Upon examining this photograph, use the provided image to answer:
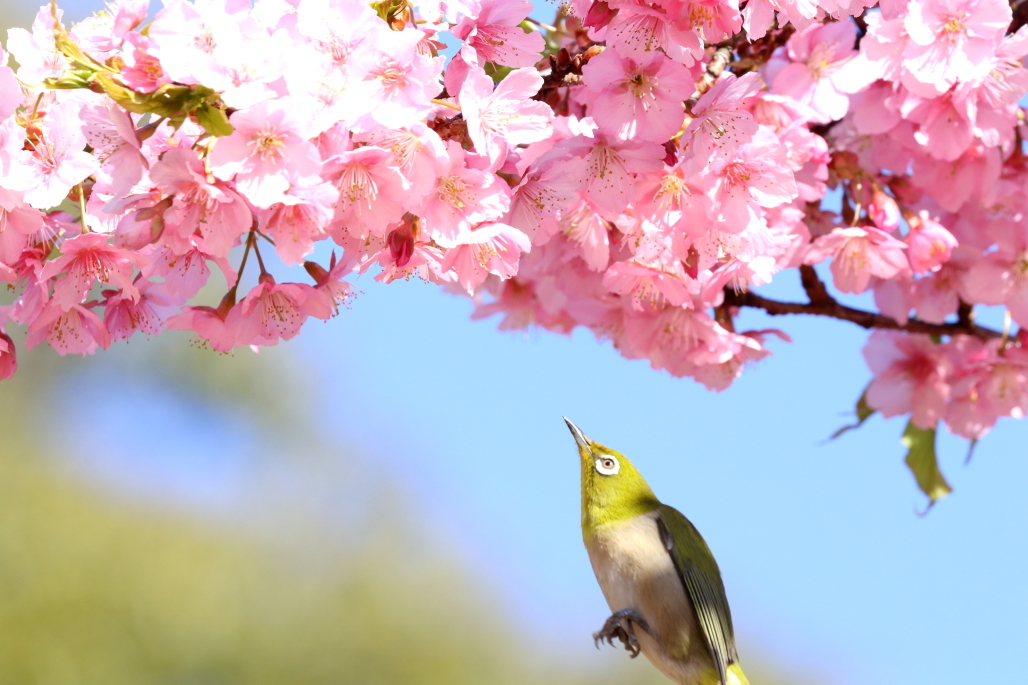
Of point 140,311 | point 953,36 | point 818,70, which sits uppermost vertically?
point 953,36

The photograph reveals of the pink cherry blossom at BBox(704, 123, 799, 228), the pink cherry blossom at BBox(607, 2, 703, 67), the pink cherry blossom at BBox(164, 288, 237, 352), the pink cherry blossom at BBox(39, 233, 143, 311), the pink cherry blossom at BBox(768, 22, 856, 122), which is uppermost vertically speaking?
the pink cherry blossom at BBox(768, 22, 856, 122)

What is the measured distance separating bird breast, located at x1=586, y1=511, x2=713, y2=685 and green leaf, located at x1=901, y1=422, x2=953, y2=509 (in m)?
0.73

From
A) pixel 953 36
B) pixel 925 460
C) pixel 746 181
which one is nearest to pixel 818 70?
pixel 953 36

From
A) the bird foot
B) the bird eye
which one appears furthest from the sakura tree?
the bird foot

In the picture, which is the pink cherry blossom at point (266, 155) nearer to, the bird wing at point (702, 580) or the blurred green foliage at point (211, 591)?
the bird wing at point (702, 580)

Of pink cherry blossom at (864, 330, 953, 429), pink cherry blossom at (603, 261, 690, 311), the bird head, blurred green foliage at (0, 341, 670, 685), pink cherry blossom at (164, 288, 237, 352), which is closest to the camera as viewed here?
pink cherry blossom at (164, 288, 237, 352)

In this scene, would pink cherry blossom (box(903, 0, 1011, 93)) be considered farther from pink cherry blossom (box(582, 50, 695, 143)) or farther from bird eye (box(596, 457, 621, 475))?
bird eye (box(596, 457, 621, 475))

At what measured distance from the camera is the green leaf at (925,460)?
1.95 meters

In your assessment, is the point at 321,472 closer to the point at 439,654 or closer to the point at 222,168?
the point at 439,654

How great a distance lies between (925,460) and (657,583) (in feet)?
2.64

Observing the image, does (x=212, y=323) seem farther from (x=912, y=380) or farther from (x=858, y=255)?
(x=912, y=380)

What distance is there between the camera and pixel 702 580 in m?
1.54

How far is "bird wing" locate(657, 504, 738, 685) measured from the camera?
4.79ft

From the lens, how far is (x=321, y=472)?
1412 centimetres
